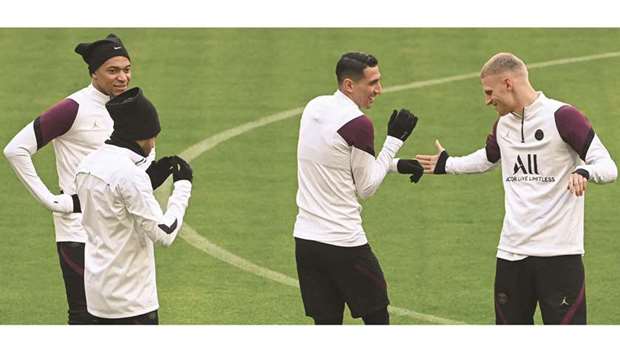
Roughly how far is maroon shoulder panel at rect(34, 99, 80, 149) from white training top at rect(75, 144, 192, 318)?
1.40 metres

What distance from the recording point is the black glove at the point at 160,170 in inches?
356

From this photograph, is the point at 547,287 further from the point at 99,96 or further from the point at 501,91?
the point at 99,96

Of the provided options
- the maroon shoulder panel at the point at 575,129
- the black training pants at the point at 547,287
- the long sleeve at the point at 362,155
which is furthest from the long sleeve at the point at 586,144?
the long sleeve at the point at 362,155

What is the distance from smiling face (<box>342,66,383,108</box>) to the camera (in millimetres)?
9906

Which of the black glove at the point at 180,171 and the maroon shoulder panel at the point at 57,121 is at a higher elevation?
the maroon shoulder panel at the point at 57,121

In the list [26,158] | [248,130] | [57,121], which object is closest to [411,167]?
[57,121]

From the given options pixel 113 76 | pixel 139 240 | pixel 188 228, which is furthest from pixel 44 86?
pixel 139 240

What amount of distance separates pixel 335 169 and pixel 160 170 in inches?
50.7

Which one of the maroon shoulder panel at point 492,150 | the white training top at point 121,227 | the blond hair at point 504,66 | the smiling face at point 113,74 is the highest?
the smiling face at point 113,74

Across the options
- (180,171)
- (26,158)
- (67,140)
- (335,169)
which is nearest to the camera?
(180,171)

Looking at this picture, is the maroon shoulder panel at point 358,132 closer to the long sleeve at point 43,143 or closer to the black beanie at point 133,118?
the black beanie at point 133,118

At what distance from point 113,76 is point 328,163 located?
59.9 inches

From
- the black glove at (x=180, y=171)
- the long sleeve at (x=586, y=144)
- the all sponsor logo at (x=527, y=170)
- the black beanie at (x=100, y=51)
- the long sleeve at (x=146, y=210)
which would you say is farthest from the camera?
the black beanie at (x=100, y=51)

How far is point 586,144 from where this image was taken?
9.45m
